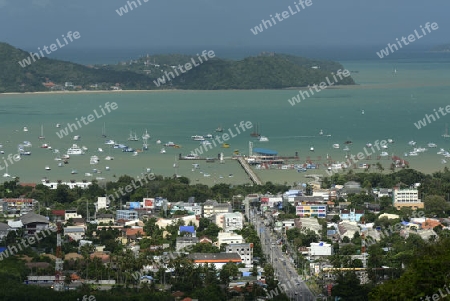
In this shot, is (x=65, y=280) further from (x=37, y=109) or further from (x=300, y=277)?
(x=37, y=109)

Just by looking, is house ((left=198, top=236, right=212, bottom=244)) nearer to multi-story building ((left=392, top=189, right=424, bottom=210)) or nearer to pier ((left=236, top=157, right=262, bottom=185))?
multi-story building ((left=392, top=189, right=424, bottom=210))

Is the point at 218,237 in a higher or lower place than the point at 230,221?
lower

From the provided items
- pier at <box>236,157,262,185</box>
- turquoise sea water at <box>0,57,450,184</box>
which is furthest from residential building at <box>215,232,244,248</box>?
turquoise sea water at <box>0,57,450,184</box>

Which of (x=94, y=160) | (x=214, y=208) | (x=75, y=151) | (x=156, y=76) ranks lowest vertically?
(x=214, y=208)

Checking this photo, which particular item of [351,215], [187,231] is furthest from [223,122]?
[187,231]

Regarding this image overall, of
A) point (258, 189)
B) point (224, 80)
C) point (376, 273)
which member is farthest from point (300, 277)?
point (224, 80)

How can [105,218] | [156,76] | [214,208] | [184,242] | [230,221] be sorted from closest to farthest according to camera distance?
[184,242], [230,221], [105,218], [214,208], [156,76]

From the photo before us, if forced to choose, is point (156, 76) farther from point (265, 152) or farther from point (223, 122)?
point (265, 152)
